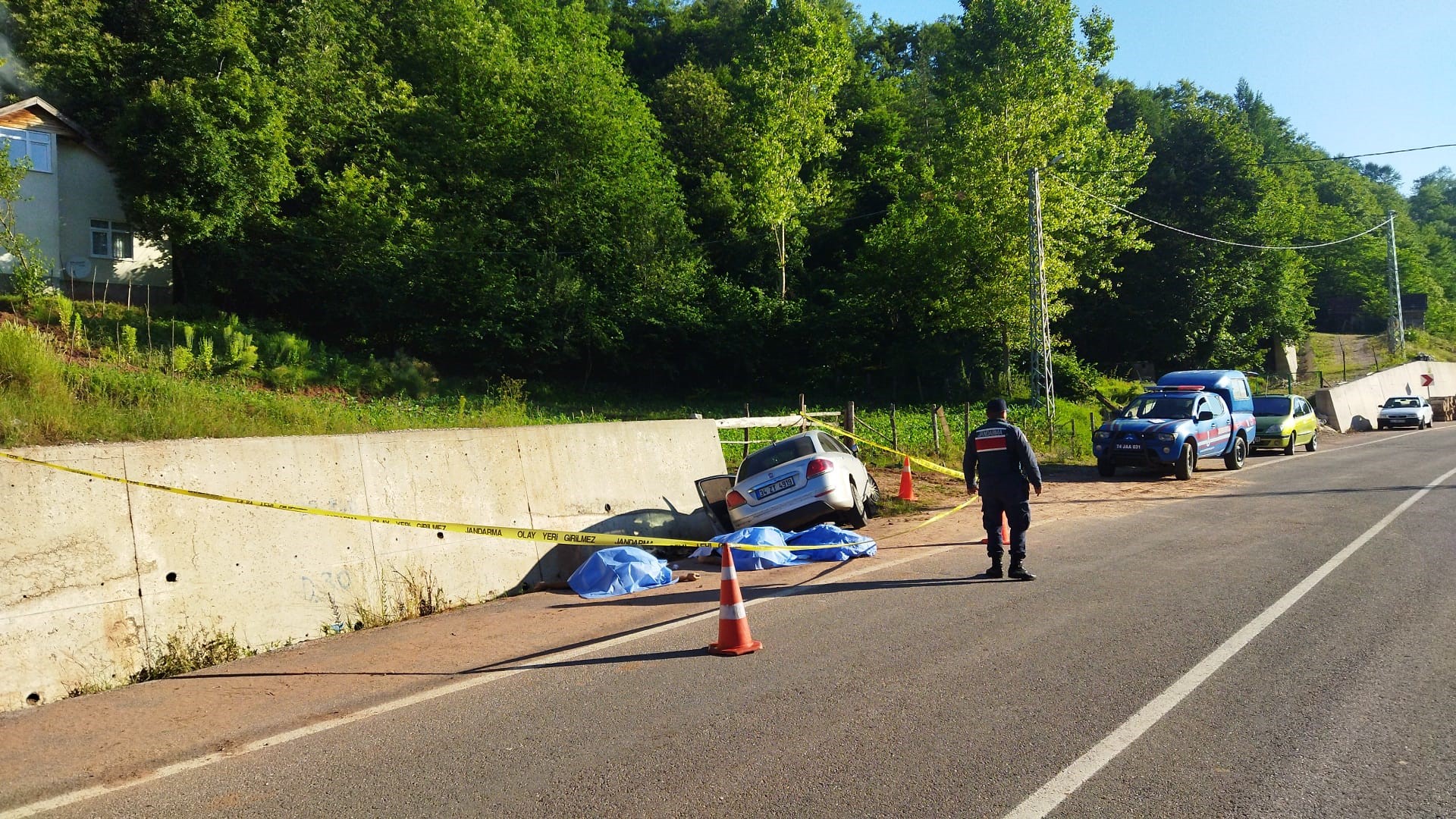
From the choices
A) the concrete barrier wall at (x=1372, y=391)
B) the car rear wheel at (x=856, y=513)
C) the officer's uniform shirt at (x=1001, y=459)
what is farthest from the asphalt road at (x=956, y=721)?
the concrete barrier wall at (x=1372, y=391)

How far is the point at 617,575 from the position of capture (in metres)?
9.37


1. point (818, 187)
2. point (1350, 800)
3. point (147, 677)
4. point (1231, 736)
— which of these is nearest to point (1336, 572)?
point (1231, 736)

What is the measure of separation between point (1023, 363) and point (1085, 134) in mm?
10594

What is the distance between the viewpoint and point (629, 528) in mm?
10977

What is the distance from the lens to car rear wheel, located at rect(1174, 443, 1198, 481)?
61.2 ft

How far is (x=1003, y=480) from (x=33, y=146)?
3975 cm

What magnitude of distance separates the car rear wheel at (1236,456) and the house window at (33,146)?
39435 mm

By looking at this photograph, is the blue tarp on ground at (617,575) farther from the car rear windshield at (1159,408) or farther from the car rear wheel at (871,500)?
the car rear windshield at (1159,408)

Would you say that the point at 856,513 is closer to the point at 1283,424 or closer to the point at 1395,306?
the point at 1283,424

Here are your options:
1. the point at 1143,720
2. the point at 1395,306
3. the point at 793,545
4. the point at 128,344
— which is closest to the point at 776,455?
the point at 793,545

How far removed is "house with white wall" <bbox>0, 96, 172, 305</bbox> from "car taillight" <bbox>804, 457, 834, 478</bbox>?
32.5 m

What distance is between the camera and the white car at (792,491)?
463 inches

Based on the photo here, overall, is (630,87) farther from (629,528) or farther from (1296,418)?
(629,528)

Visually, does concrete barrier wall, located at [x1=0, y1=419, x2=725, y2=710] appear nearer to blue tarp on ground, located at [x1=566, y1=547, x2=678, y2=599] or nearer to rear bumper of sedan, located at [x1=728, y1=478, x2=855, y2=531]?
blue tarp on ground, located at [x1=566, y1=547, x2=678, y2=599]
